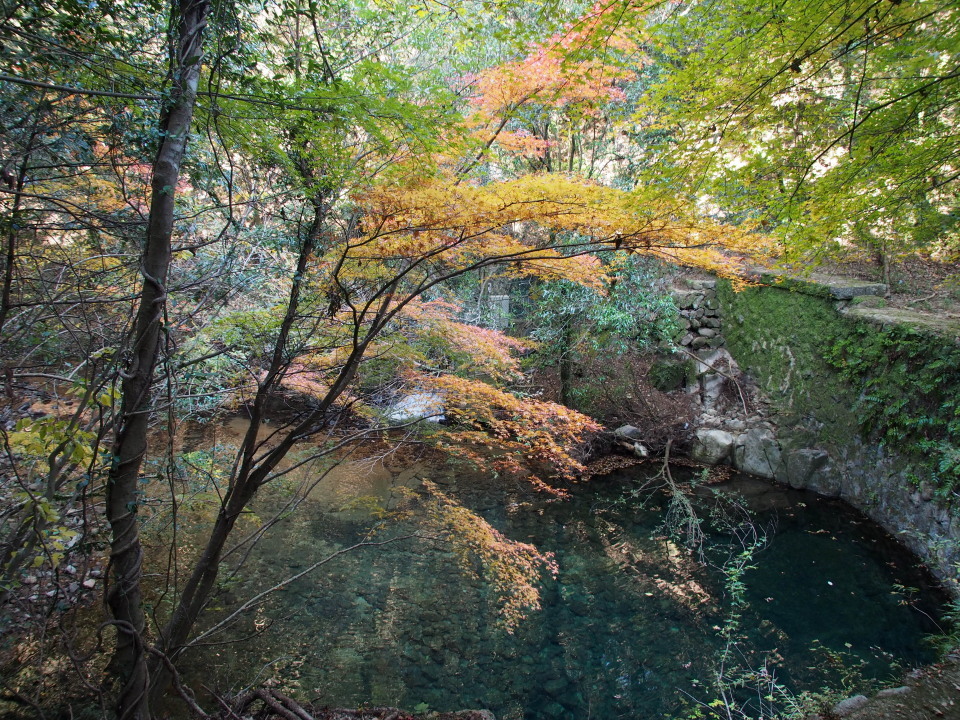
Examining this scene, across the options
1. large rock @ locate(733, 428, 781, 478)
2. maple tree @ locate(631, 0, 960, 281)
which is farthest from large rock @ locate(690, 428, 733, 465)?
maple tree @ locate(631, 0, 960, 281)

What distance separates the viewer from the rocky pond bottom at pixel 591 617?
3680 millimetres

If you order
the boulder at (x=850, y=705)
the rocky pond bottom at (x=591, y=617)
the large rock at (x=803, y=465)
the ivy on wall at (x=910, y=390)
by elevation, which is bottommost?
the rocky pond bottom at (x=591, y=617)

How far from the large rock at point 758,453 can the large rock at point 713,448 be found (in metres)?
0.13

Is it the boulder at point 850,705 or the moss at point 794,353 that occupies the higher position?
the moss at point 794,353

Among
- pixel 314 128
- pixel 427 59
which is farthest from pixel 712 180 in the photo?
pixel 427 59

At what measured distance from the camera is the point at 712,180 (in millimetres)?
3053

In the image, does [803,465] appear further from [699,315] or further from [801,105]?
[801,105]

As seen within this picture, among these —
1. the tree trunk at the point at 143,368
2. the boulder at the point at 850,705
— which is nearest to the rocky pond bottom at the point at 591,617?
the boulder at the point at 850,705

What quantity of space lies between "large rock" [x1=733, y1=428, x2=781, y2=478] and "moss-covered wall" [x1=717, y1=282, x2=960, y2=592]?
0.18m

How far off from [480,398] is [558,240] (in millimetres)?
2875

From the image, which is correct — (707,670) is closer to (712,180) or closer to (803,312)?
(712,180)

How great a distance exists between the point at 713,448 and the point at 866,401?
2.09m

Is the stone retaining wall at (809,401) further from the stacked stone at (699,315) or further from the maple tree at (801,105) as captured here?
the maple tree at (801,105)

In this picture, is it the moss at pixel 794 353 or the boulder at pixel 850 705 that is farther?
the moss at pixel 794 353
